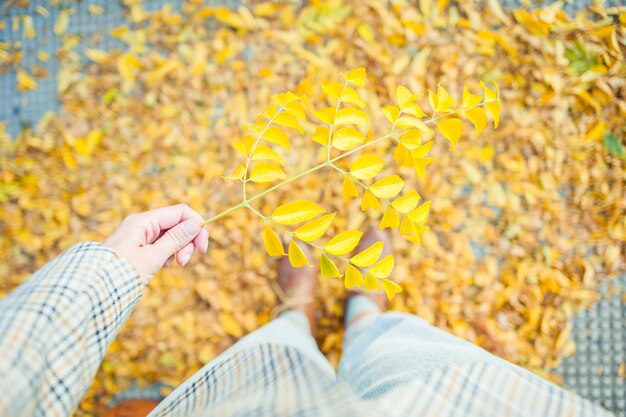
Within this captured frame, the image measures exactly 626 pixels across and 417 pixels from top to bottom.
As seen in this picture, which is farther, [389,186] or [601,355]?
[601,355]

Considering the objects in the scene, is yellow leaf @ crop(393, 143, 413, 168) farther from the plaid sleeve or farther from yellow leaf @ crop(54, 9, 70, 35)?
A: yellow leaf @ crop(54, 9, 70, 35)

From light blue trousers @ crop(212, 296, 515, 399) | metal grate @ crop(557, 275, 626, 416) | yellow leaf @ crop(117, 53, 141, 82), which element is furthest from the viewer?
yellow leaf @ crop(117, 53, 141, 82)

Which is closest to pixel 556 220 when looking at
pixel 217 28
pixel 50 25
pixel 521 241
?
pixel 521 241

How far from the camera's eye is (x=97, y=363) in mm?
568

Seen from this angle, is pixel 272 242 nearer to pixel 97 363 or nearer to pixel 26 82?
pixel 97 363

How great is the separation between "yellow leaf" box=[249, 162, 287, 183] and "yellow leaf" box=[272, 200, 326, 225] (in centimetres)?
4

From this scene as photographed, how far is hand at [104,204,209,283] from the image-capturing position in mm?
614

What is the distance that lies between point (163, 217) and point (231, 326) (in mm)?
539

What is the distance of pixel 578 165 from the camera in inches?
43.1

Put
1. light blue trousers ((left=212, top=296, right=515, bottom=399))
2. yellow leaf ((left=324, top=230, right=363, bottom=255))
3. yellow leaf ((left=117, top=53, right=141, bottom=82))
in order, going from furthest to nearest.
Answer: yellow leaf ((left=117, top=53, right=141, bottom=82))
light blue trousers ((left=212, top=296, right=515, bottom=399))
yellow leaf ((left=324, top=230, right=363, bottom=255))

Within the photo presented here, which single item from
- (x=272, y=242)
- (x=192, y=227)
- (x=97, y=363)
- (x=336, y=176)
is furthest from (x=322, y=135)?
(x=336, y=176)

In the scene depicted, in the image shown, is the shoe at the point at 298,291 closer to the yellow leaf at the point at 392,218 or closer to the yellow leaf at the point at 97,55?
the yellow leaf at the point at 392,218

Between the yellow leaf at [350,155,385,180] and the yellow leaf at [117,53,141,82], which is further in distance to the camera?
the yellow leaf at [117,53,141,82]

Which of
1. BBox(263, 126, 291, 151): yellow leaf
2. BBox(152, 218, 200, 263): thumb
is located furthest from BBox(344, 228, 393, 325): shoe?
BBox(263, 126, 291, 151): yellow leaf
